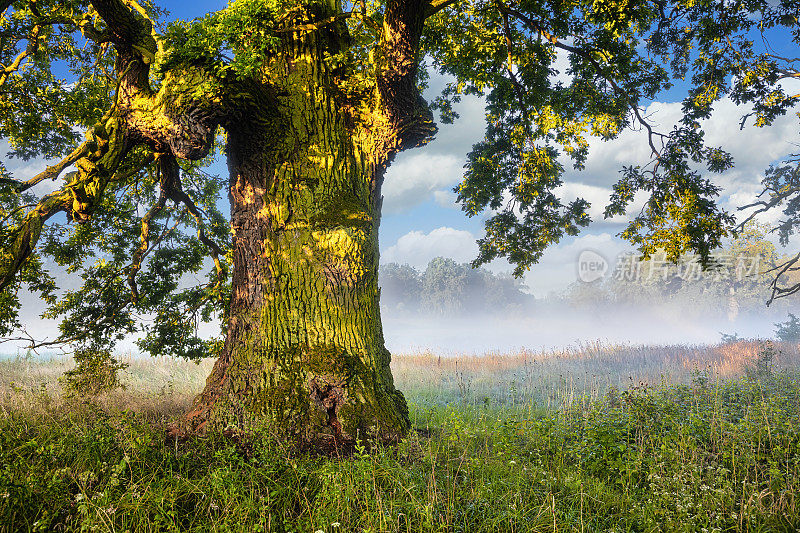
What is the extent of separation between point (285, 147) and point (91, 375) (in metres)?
5.41

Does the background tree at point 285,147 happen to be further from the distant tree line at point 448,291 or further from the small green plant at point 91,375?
the distant tree line at point 448,291

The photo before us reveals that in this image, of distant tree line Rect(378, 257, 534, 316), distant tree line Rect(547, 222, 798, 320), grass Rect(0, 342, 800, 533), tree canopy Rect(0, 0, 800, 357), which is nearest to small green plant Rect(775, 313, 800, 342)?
distant tree line Rect(547, 222, 798, 320)

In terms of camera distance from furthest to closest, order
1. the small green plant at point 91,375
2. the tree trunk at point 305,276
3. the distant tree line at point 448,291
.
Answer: the distant tree line at point 448,291
the small green plant at point 91,375
the tree trunk at point 305,276

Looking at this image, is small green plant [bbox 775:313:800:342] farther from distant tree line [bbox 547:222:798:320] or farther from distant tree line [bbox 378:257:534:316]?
distant tree line [bbox 378:257:534:316]

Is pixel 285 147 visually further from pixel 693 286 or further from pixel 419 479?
pixel 693 286

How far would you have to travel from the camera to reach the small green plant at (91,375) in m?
7.64

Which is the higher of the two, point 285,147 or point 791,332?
point 285,147

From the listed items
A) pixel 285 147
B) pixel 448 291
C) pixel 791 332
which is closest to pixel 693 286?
pixel 448 291

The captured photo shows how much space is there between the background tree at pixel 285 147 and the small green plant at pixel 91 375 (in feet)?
2.66

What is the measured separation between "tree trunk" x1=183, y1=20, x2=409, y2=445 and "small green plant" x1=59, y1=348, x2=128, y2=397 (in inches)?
122

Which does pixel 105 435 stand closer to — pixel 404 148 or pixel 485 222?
pixel 404 148

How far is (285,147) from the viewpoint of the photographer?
6387mm

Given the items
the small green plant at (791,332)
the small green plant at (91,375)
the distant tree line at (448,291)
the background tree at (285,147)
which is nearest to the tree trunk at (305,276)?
the background tree at (285,147)

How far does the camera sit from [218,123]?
6051mm
